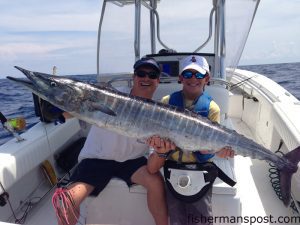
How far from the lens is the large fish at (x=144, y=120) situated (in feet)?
6.91

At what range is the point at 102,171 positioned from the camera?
246cm

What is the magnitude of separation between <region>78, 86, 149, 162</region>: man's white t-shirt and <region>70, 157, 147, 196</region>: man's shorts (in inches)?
1.6

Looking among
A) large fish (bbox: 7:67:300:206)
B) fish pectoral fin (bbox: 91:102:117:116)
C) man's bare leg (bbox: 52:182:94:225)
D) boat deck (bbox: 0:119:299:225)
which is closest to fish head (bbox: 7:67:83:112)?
large fish (bbox: 7:67:300:206)

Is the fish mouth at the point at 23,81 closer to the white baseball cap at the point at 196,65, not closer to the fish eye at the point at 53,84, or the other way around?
the fish eye at the point at 53,84

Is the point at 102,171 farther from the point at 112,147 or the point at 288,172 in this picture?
the point at 288,172

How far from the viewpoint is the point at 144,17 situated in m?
4.12

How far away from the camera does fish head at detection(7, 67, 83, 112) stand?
2.13m

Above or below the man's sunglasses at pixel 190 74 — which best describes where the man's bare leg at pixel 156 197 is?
below

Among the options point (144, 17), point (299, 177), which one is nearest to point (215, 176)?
point (299, 177)

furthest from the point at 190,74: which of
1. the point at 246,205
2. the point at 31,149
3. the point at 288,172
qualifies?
the point at 31,149

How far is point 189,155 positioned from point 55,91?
1044 mm

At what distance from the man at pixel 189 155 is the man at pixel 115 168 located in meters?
0.09

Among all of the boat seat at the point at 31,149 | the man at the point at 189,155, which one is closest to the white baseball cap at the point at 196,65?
the man at the point at 189,155

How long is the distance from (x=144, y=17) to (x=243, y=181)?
2.34 m
